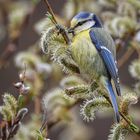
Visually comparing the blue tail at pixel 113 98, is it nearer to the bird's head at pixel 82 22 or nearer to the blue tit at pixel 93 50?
the blue tit at pixel 93 50

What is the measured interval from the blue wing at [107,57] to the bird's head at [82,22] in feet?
0.12

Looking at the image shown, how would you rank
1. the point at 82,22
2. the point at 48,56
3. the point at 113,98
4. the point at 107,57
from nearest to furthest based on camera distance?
1. the point at 113,98
2. the point at 107,57
3. the point at 82,22
4. the point at 48,56

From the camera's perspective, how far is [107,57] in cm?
195

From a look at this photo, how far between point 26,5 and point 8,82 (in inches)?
42.8

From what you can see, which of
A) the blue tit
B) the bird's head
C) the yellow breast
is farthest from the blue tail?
the bird's head

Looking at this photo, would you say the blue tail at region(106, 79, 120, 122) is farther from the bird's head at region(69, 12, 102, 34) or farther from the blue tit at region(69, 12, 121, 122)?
the bird's head at region(69, 12, 102, 34)

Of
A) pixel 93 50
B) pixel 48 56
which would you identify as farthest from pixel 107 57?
pixel 48 56

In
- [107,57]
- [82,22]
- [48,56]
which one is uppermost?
[82,22]

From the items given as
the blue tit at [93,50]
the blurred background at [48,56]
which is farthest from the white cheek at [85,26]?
the blurred background at [48,56]

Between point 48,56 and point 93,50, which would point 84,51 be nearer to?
point 93,50

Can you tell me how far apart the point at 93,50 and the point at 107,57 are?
0.09 m

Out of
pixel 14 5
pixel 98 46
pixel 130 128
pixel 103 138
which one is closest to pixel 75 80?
pixel 98 46

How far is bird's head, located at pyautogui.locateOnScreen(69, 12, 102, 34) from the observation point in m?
2.04

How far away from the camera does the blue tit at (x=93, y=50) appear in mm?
1929
